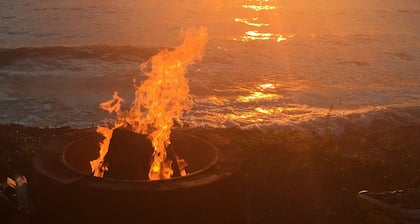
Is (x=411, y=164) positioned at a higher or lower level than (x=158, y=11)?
lower

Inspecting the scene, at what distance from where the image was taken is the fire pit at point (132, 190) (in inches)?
166

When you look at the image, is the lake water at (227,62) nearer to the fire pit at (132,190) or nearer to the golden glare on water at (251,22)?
the golden glare on water at (251,22)

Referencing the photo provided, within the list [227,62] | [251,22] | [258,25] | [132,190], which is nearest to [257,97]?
[227,62]

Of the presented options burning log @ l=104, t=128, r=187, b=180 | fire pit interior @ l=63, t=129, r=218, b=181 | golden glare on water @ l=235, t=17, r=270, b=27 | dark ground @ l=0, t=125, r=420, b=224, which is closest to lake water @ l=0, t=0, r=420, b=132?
golden glare on water @ l=235, t=17, r=270, b=27

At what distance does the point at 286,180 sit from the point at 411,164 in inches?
95.6

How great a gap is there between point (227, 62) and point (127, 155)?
16855 mm

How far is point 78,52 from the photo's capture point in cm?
2325

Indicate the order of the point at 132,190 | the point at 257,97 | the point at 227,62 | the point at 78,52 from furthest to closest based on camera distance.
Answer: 1. the point at 78,52
2. the point at 227,62
3. the point at 257,97
4. the point at 132,190

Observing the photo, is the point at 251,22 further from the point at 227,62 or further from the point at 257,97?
the point at 257,97

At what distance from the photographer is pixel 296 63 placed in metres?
21.8

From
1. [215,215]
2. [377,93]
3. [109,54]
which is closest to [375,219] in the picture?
[215,215]

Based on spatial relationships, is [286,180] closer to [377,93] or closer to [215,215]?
[215,215]

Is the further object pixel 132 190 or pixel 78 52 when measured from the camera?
pixel 78 52

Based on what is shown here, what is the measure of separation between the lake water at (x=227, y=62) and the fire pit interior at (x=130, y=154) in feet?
18.6
